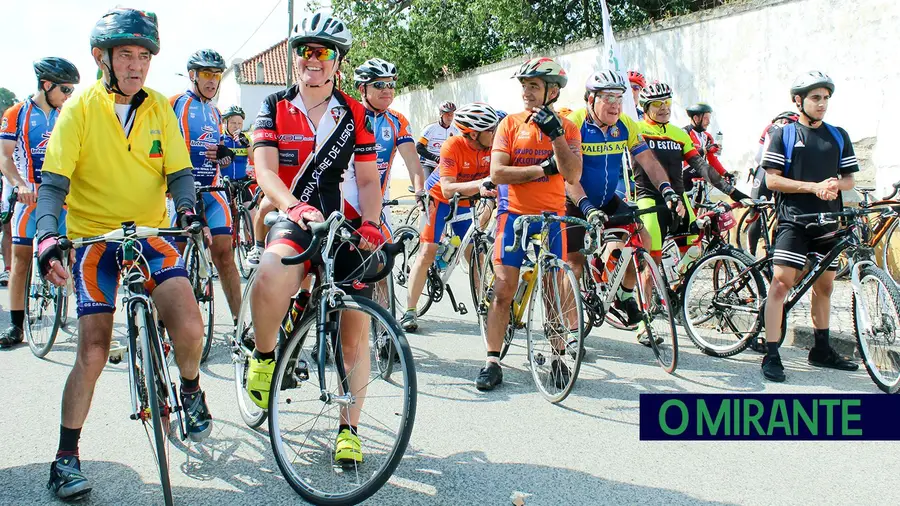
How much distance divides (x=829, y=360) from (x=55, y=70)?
6.71m

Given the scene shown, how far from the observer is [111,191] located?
3592 mm

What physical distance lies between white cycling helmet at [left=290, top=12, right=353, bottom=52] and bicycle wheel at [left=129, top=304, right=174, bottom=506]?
1.50m

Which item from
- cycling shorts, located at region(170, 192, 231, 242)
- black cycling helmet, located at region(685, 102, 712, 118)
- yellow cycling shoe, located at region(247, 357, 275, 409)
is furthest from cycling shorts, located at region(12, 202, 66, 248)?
black cycling helmet, located at region(685, 102, 712, 118)

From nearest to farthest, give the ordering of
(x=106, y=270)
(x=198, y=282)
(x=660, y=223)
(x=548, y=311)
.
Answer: (x=106, y=270) → (x=548, y=311) → (x=198, y=282) → (x=660, y=223)

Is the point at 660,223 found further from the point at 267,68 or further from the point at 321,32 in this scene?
the point at 267,68

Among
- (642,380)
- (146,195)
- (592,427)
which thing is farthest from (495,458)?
(146,195)

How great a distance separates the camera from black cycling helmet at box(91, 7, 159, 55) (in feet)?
11.2

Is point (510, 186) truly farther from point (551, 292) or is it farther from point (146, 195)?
point (146, 195)

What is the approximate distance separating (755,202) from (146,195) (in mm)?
4729

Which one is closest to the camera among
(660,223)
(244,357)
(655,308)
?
(244,357)

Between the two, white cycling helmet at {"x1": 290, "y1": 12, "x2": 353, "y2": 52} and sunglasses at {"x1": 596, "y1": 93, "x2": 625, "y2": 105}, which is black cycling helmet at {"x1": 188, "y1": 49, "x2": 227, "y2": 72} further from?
sunglasses at {"x1": 596, "y1": 93, "x2": 625, "y2": 105}

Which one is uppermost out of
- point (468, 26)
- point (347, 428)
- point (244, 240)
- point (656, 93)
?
point (468, 26)

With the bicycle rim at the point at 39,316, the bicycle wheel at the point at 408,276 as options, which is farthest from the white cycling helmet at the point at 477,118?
the bicycle rim at the point at 39,316

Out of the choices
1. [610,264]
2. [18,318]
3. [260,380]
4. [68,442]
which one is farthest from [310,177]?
[18,318]
